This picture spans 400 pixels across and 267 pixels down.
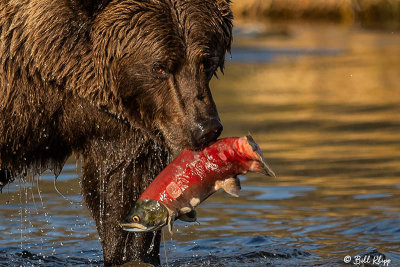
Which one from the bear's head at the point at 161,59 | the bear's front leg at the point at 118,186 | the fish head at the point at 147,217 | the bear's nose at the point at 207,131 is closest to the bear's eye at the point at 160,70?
the bear's head at the point at 161,59

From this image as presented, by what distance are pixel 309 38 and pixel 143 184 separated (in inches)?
588

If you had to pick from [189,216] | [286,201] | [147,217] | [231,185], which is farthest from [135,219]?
[286,201]

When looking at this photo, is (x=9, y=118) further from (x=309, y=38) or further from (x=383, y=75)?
(x=309, y=38)

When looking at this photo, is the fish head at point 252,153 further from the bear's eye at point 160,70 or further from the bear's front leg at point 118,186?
the bear's front leg at point 118,186

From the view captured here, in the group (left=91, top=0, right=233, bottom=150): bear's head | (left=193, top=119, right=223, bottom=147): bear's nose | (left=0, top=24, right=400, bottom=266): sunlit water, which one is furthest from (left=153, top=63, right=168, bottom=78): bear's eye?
(left=0, top=24, right=400, bottom=266): sunlit water

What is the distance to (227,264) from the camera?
6.71 metres

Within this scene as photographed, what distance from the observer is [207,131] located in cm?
524

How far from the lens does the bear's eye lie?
5473mm

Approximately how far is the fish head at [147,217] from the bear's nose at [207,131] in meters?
0.40

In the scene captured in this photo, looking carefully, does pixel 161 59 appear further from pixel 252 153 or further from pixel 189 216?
pixel 189 216

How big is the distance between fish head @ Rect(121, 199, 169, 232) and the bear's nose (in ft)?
1.33

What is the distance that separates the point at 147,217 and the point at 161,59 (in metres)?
0.87

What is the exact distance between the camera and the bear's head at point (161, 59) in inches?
213

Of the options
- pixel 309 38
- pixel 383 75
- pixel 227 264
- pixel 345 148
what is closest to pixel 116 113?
pixel 227 264
